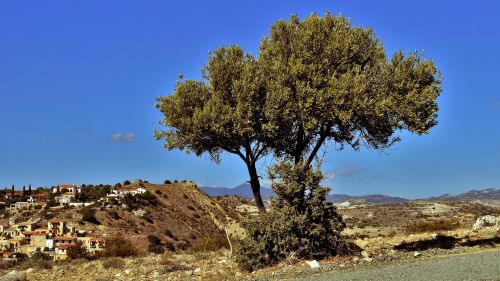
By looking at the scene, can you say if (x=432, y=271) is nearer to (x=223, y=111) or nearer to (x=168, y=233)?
(x=223, y=111)

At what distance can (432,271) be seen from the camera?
17953mm

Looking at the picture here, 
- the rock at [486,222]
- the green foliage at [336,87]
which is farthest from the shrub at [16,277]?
the rock at [486,222]

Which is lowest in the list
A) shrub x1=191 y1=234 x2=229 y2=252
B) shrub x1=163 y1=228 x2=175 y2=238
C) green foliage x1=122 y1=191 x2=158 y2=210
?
shrub x1=191 y1=234 x2=229 y2=252

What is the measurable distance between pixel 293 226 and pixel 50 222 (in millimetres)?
56147

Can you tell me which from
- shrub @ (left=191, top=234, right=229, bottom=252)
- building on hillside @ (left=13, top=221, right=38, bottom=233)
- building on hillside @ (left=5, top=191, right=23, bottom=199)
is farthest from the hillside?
shrub @ (left=191, top=234, right=229, bottom=252)

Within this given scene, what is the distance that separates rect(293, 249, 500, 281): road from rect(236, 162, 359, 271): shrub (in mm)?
3817

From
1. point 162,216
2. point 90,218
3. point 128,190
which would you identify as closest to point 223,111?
point 90,218

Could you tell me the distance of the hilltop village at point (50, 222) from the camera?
62156 mm

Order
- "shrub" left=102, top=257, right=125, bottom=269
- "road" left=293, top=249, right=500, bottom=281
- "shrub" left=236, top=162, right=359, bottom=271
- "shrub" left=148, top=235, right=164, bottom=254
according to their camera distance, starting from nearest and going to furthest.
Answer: "road" left=293, top=249, right=500, bottom=281 < "shrub" left=236, top=162, right=359, bottom=271 < "shrub" left=102, top=257, right=125, bottom=269 < "shrub" left=148, top=235, right=164, bottom=254

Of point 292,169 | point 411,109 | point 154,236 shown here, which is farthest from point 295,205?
point 154,236

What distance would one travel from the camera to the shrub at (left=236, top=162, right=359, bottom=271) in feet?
76.4

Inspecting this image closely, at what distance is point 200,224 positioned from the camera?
93.7m

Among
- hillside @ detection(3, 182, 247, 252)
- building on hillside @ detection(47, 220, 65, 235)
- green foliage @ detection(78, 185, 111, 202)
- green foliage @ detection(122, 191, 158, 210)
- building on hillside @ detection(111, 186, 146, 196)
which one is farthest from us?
building on hillside @ detection(111, 186, 146, 196)

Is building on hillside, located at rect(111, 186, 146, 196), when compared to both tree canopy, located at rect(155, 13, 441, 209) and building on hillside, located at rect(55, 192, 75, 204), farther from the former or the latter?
tree canopy, located at rect(155, 13, 441, 209)
